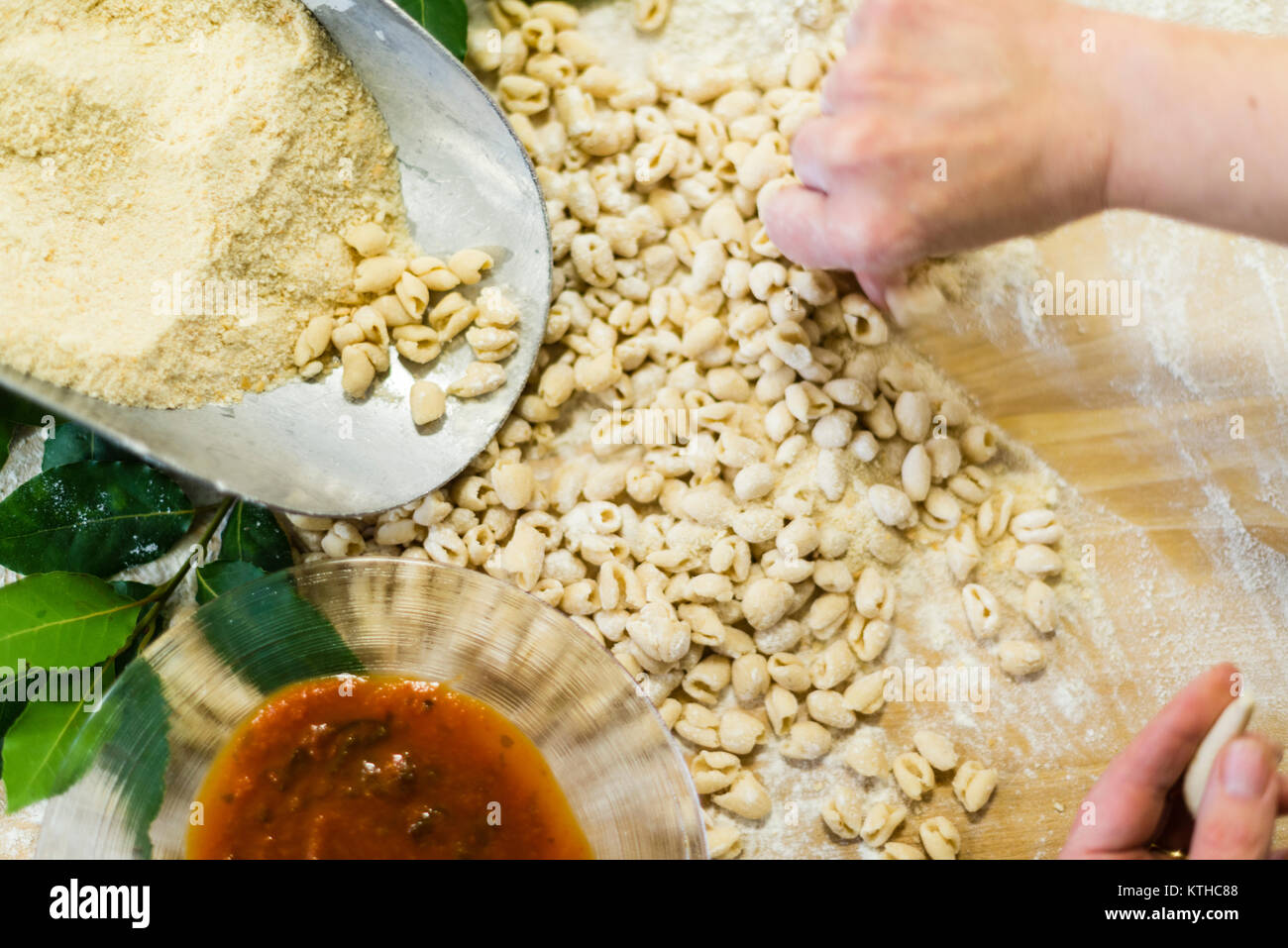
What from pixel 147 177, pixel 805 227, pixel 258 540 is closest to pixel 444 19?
pixel 147 177

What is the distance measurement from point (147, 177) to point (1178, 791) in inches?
42.5

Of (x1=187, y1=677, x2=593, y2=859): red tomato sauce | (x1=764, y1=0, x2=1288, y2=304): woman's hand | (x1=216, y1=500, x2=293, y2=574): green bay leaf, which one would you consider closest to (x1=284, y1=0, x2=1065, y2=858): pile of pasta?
(x1=216, y1=500, x2=293, y2=574): green bay leaf

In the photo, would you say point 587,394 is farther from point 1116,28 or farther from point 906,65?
point 1116,28

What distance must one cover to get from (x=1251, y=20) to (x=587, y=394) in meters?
0.81

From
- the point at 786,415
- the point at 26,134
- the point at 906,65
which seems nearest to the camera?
the point at 906,65

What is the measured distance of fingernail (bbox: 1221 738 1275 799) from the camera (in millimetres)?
727

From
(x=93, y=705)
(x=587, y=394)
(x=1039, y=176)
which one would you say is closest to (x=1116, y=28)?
(x=1039, y=176)

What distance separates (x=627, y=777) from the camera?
99 centimetres

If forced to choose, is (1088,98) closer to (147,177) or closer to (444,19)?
(444,19)

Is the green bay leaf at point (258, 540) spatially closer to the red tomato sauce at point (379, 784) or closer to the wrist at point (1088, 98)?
the red tomato sauce at point (379, 784)

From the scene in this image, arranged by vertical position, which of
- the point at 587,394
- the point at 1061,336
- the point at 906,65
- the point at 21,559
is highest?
the point at 906,65

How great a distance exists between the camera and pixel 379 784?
0.95 m

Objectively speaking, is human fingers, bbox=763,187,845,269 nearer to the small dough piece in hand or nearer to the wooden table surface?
the wooden table surface

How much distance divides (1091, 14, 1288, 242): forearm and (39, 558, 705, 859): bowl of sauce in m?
0.64
